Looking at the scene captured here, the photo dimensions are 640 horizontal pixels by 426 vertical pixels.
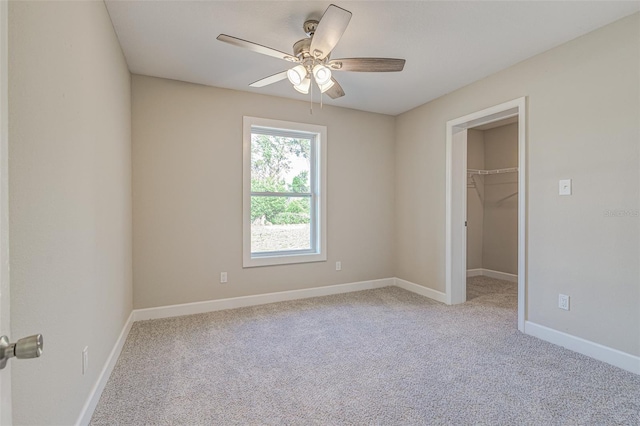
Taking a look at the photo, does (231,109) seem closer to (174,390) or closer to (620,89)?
(174,390)

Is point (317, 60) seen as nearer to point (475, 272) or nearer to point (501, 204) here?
point (501, 204)

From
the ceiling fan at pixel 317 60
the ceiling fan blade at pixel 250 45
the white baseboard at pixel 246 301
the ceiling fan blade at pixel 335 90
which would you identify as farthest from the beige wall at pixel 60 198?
the ceiling fan blade at pixel 335 90

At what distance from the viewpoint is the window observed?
369 cm

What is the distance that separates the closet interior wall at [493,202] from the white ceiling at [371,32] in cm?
226

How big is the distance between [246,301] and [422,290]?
2.26 metres

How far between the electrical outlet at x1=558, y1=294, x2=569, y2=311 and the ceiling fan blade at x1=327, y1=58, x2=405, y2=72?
2268mm

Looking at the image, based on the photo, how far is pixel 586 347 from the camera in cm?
242

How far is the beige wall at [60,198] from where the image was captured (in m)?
1.01

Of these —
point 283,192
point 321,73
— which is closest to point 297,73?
point 321,73

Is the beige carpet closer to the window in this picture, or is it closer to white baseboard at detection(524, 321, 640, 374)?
white baseboard at detection(524, 321, 640, 374)

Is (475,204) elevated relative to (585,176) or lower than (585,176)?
lower

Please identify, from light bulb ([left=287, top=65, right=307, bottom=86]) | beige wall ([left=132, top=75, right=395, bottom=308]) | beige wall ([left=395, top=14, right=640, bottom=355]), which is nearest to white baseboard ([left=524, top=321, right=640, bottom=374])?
beige wall ([left=395, top=14, right=640, bottom=355])

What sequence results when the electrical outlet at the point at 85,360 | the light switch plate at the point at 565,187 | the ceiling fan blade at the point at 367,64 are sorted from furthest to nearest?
the light switch plate at the point at 565,187 → the ceiling fan blade at the point at 367,64 → the electrical outlet at the point at 85,360

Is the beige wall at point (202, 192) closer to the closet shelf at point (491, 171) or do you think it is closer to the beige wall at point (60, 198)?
the beige wall at point (60, 198)
